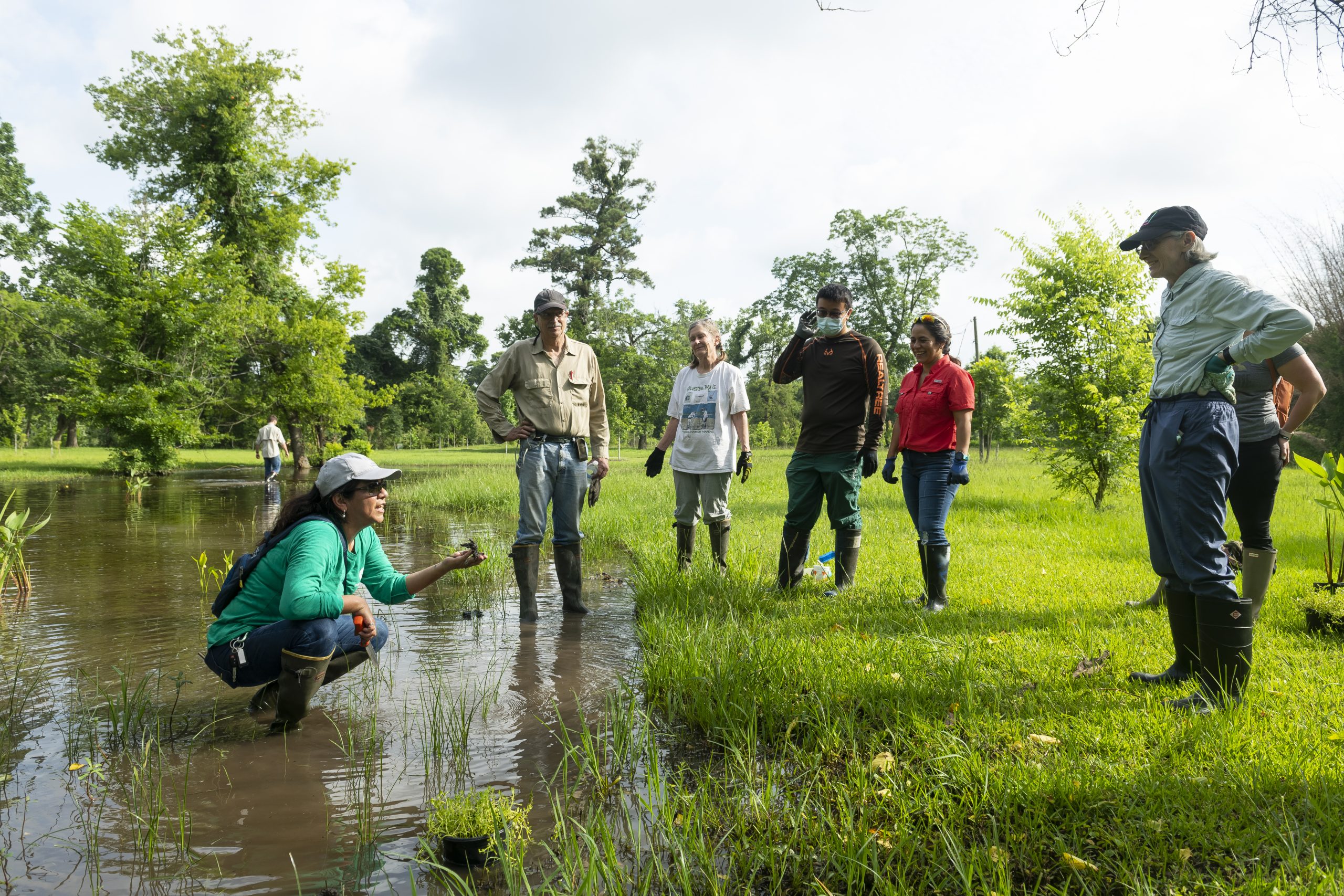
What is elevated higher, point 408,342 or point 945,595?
point 408,342

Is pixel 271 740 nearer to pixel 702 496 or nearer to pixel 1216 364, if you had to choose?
pixel 702 496

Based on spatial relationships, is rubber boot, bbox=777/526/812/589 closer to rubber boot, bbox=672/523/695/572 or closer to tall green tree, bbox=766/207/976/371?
rubber boot, bbox=672/523/695/572

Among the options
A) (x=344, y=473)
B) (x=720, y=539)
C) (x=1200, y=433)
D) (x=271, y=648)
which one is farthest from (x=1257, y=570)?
(x=271, y=648)

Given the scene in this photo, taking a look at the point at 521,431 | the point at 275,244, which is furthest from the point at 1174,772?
the point at 275,244

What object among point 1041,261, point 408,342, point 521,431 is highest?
point 408,342

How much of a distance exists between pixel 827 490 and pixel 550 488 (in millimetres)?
2038

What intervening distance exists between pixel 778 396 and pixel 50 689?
2146 inches

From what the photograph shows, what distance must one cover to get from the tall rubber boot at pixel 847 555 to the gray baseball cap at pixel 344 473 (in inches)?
129

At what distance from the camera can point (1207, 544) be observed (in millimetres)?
3135

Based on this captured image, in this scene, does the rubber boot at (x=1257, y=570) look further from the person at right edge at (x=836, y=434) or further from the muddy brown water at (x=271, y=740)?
the muddy brown water at (x=271, y=740)

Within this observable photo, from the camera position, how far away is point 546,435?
5574 mm

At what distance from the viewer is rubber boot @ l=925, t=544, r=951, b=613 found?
4.92 meters

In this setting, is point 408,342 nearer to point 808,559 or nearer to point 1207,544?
point 808,559

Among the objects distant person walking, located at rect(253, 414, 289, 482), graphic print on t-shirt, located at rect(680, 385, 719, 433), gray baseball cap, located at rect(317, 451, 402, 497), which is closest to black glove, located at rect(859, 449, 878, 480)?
graphic print on t-shirt, located at rect(680, 385, 719, 433)
